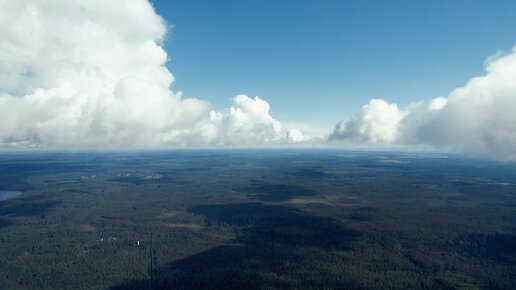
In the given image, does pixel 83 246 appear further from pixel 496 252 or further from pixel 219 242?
pixel 496 252

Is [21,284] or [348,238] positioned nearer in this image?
[21,284]

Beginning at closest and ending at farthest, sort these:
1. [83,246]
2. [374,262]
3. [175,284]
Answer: [175,284] < [374,262] < [83,246]

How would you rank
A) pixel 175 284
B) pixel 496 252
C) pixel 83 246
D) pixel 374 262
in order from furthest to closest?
pixel 83 246 → pixel 496 252 → pixel 374 262 → pixel 175 284

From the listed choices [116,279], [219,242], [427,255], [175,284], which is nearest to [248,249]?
[219,242]

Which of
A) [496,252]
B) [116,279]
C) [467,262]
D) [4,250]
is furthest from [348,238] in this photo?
[4,250]

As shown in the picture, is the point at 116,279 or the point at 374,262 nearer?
the point at 116,279

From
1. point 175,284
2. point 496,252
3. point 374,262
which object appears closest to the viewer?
point 175,284

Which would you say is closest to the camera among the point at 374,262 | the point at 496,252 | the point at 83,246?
the point at 374,262

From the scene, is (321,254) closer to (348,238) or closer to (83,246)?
(348,238)
